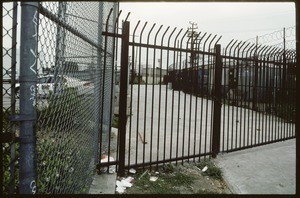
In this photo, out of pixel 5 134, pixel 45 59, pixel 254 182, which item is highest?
pixel 45 59

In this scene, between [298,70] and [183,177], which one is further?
[183,177]

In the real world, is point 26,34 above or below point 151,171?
above

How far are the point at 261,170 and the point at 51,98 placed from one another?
4.09 metres

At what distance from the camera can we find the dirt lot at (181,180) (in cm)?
403

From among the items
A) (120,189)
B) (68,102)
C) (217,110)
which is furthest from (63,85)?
(217,110)

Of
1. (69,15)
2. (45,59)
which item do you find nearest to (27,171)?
(45,59)

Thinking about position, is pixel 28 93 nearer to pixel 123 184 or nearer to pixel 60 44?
pixel 60 44

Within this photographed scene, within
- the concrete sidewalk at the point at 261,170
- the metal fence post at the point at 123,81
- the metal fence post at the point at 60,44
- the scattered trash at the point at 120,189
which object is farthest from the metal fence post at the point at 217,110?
the metal fence post at the point at 60,44

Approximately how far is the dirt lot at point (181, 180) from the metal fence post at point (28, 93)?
8.43 ft

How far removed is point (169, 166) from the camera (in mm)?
4812

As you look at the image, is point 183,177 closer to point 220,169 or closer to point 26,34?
point 220,169

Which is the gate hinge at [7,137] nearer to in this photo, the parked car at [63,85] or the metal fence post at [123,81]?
the parked car at [63,85]

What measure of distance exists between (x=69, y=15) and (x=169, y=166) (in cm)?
318

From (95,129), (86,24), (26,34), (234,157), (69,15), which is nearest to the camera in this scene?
(26,34)
